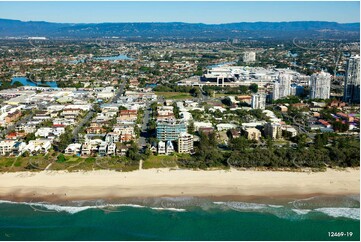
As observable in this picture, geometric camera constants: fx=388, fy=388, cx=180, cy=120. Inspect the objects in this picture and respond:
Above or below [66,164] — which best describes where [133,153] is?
above

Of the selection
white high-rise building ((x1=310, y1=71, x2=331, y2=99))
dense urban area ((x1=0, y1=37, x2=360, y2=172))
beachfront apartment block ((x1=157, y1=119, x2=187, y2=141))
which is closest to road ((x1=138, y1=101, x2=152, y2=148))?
dense urban area ((x1=0, y1=37, x2=360, y2=172))

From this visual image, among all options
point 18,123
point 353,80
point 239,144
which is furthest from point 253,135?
point 18,123

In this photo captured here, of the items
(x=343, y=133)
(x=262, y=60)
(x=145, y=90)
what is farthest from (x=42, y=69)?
(x=343, y=133)

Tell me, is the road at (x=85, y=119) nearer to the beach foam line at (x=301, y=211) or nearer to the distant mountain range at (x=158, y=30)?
the beach foam line at (x=301, y=211)

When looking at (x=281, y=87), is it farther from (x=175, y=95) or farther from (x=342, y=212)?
(x=342, y=212)

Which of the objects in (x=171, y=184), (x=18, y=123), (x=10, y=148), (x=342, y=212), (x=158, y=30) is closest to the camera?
(x=342, y=212)

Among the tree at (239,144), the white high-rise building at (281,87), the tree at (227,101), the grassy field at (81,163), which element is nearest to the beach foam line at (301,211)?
the tree at (239,144)

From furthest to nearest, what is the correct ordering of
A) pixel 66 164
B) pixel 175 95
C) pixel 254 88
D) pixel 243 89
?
pixel 254 88 → pixel 243 89 → pixel 175 95 → pixel 66 164
